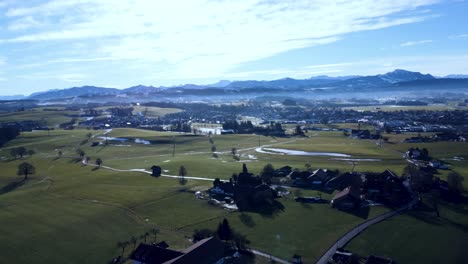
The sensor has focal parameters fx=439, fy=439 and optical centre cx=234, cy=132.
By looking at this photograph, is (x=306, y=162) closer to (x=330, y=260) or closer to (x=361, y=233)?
(x=361, y=233)

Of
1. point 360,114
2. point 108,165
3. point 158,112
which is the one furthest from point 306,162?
point 158,112

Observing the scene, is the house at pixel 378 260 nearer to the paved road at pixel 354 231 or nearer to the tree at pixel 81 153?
the paved road at pixel 354 231

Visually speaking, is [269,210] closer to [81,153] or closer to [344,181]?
[344,181]

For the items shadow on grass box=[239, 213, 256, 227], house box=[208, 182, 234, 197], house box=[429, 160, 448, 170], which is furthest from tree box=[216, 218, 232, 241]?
house box=[429, 160, 448, 170]

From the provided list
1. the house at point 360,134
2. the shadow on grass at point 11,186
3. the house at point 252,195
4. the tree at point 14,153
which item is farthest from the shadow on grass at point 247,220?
the house at point 360,134

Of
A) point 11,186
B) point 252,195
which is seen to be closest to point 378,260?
point 252,195

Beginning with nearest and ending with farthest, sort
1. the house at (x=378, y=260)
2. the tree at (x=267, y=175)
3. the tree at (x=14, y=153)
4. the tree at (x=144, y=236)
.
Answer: the house at (x=378, y=260)
the tree at (x=144, y=236)
the tree at (x=267, y=175)
the tree at (x=14, y=153)

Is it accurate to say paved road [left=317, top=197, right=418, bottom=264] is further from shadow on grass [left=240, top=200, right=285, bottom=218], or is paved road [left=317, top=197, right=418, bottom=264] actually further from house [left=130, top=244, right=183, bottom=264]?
house [left=130, top=244, right=183, bottom=264]
